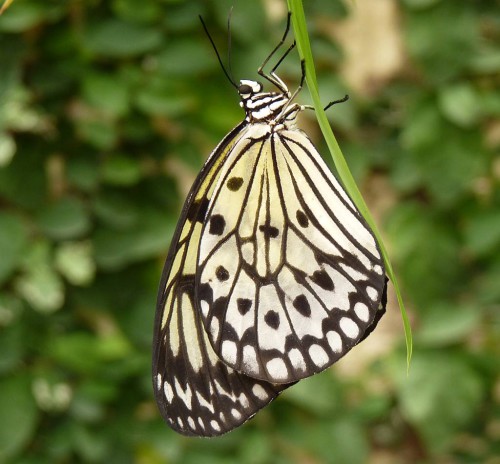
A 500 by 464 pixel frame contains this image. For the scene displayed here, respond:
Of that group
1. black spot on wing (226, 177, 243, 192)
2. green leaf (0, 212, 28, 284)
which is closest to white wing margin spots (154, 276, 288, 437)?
black spot on wing (226, 177, 243, 192)

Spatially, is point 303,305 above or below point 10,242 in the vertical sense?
above

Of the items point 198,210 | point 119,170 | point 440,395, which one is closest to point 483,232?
point 440,395

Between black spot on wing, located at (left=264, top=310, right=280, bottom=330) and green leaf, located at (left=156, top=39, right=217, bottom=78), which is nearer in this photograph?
black spot on wing, located at (left=264, top=310, right=280, bottom=330)

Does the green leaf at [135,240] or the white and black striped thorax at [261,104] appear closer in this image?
the white and black striped thorax at [261,104]

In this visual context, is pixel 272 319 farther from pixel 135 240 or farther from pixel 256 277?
pixel 135 240

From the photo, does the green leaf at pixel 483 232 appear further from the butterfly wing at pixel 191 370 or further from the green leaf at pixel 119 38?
→ the butterfly wing at pixel 191 370

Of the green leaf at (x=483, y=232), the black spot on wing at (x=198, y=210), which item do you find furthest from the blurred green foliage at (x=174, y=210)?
the black spot on wing at (x=198, y=210)

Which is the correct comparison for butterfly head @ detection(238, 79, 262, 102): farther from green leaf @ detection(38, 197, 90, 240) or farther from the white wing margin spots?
green leaf @ detection(38, 197, 90, 240)
